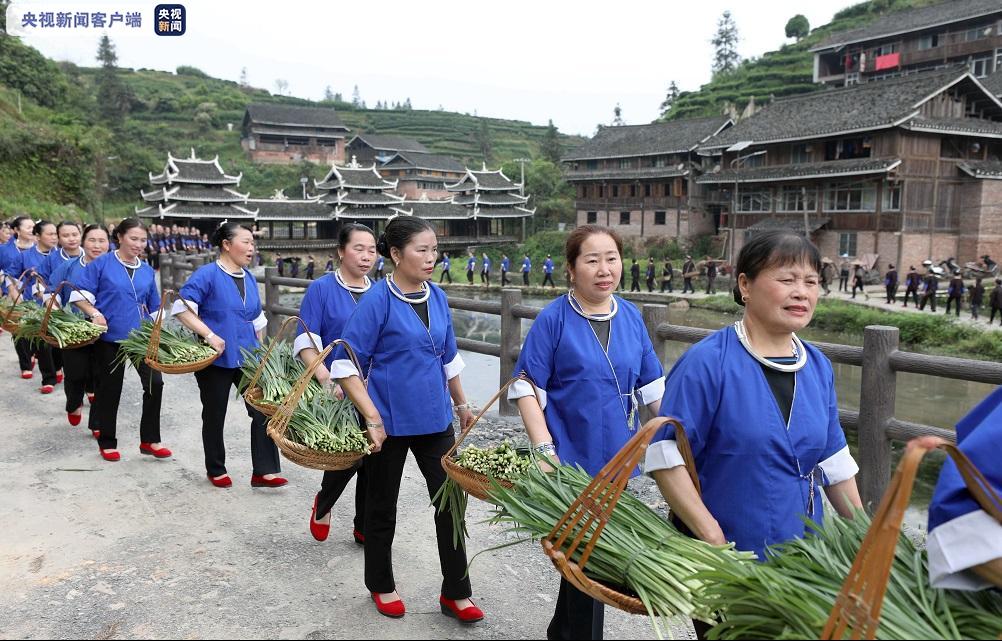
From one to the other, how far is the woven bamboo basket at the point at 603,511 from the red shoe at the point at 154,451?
4.18 meters

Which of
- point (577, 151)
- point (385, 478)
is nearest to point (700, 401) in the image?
point (385, 478)

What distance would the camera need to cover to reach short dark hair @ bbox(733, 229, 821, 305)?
1.88 m

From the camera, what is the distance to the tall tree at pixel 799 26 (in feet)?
204

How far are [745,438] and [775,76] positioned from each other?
57512 mm

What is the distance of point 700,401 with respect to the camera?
6.10 feet

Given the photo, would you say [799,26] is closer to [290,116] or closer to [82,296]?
[290,116]

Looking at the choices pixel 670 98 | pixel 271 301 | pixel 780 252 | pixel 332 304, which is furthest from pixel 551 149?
pixel 780 252

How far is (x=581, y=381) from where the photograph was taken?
8.34ft

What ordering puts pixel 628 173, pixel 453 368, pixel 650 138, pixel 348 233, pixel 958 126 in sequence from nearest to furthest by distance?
pixel 453 368 → pixel 348 233 → pixel 958 126 → pixel 628 173 → pixel 650 138

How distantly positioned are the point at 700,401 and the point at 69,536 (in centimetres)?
347

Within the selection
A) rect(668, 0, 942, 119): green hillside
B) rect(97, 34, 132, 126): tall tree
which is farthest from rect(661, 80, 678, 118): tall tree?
rect(97, 34, 132, 126): tall tree

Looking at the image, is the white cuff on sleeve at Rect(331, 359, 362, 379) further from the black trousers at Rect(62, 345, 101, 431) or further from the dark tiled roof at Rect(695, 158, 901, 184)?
the dark tiled roof at Rect(695, 158, 901, 184)

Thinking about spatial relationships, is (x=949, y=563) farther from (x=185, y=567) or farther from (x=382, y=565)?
(x=185, y=567)

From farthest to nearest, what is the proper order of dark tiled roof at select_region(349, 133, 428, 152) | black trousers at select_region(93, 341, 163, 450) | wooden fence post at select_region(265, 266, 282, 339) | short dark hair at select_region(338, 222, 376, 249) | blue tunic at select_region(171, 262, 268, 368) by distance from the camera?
dark tiled roof at select_region(349, 133, 428, 152), wooden fence post at select_region(265, 266, 282, 339), black trousers at select_region(93, 341, 163, 450), blue tunic at select_region(171, 262, 268, 368), short dark hair at select_region(338, 222, 376, 249)
